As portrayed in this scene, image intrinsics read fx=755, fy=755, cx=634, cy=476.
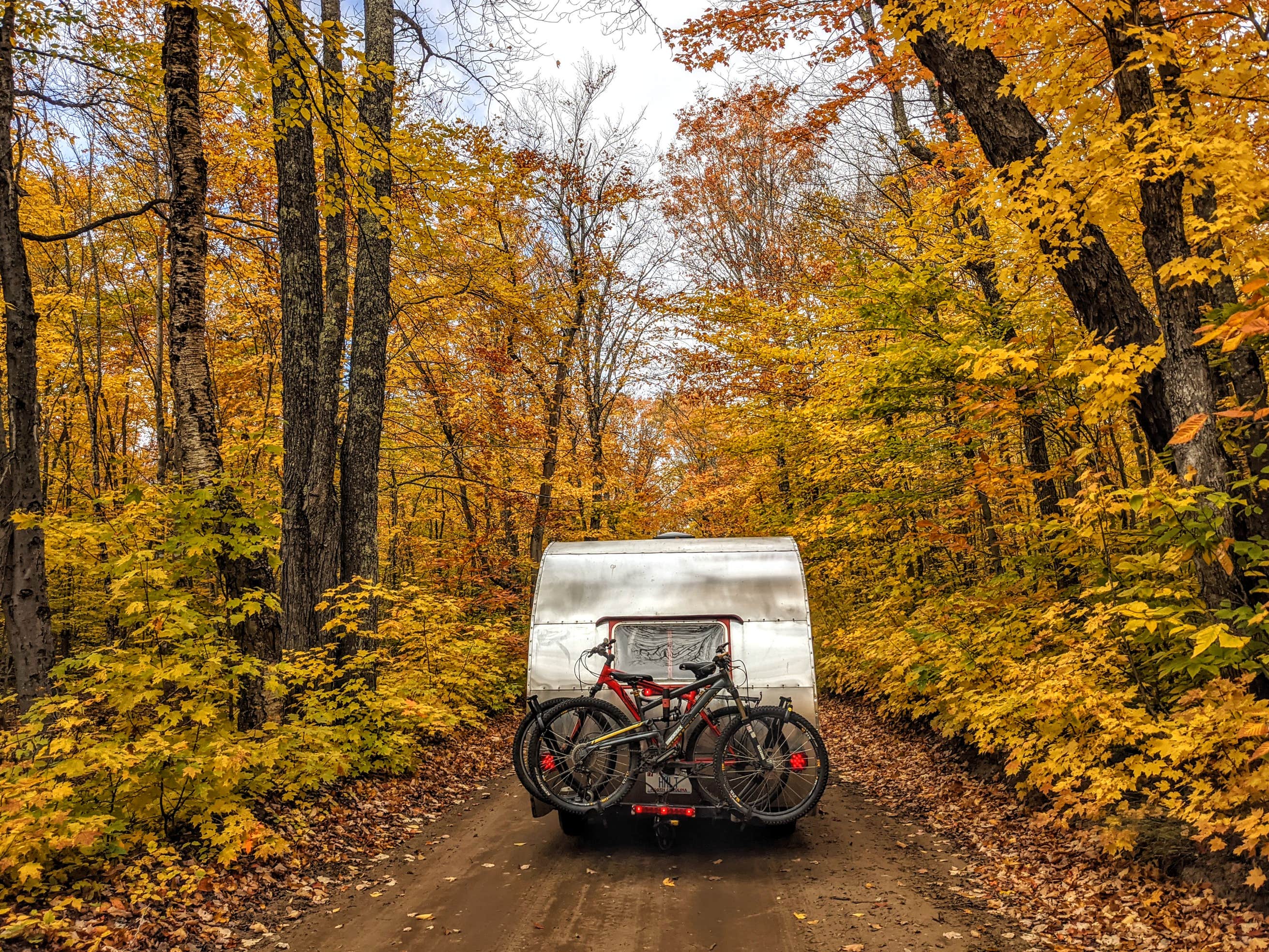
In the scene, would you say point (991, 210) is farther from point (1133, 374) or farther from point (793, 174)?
point (793, 174)

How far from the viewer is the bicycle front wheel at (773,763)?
18.9 ft

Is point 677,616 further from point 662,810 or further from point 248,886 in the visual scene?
point 248,886

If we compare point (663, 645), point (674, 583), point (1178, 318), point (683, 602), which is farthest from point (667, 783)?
point (1178, 318)

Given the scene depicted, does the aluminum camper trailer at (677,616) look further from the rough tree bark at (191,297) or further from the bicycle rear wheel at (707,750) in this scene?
the rough tree bark at (191,297)

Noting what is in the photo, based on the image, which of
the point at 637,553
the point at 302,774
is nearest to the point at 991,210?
the point at 637,553

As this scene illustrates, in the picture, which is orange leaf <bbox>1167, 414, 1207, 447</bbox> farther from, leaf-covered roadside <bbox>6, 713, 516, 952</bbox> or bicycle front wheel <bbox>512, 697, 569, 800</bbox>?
leaf-covered roadside <bbox>6, 713, 516, 952</bbox>

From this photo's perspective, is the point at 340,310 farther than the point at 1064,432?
Yes

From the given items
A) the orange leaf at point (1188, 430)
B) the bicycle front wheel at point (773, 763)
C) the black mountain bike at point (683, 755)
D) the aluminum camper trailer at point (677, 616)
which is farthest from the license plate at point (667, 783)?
the orange leaf at point (1188, 430)

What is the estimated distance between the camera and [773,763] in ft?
19.0

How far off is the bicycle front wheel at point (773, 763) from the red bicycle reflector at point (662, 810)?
407 millimetres

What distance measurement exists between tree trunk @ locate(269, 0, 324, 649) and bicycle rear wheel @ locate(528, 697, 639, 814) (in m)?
3.68

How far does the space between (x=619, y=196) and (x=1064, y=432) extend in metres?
13.4

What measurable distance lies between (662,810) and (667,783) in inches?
8.1

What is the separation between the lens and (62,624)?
14.1m
